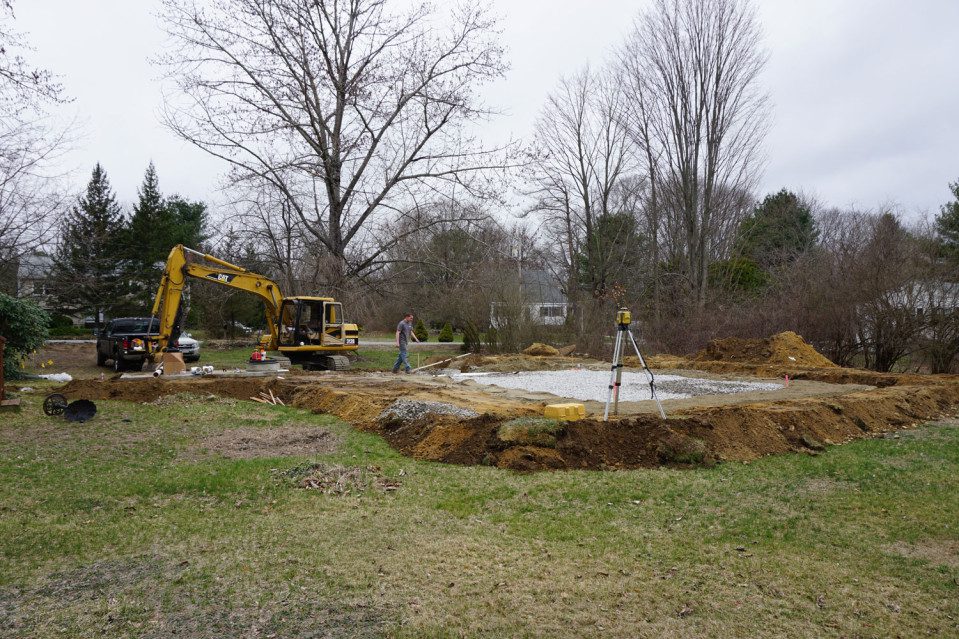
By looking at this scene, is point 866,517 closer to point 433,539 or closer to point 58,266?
point 433,539

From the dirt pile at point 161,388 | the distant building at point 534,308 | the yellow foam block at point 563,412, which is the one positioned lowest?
the dirt pile at point 161,388

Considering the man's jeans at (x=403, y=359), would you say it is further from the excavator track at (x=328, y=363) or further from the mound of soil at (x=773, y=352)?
the mound of soil at (x=773, y=352)

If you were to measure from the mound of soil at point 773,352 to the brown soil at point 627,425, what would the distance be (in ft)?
16.6

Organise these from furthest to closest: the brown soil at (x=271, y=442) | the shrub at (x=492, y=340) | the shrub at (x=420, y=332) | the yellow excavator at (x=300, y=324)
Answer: the shrub at (x=420, y=332)
the shrub at (x=492, y=340)
the yellow excavator at (x=300, y=324)
the brown soil at (x=271, y=442)

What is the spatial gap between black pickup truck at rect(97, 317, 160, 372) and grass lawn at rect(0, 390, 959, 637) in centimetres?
1271

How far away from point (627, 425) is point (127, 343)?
56.3 feet

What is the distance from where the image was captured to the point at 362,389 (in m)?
13.3

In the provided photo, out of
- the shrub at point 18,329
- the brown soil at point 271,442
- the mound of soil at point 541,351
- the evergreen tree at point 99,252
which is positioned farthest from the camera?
the evergreen tree at point 99,252

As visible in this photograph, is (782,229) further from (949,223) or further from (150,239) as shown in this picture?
(150,239)

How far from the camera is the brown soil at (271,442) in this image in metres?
8.27

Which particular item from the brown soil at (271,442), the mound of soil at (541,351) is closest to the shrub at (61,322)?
the mound of soil at (541,351)

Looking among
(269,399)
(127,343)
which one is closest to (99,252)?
(127,343)

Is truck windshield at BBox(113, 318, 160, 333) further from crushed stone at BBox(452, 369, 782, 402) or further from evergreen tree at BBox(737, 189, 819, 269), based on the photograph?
evergreen tree at BBox(737, 189, 819, 269)

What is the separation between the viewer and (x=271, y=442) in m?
8.91
